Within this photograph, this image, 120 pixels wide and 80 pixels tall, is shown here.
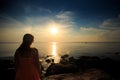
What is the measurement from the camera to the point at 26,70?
2.37 metres

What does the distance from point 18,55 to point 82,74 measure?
3204 mm

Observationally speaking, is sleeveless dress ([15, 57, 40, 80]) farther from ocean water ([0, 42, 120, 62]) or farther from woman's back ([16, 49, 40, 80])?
ocean water ([0, 42, 120, 62])

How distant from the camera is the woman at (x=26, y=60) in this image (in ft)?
7.63

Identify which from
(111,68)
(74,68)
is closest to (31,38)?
(74,68)

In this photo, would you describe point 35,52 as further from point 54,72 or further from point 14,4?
point 14,4

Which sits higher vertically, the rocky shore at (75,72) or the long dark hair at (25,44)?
the long dark hair at (25,44)

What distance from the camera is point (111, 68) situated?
10.7 metres

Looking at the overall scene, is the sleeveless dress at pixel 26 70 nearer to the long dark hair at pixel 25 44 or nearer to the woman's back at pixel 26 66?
the woman's back at pixel 26 66

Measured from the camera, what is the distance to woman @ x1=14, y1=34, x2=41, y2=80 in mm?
2326

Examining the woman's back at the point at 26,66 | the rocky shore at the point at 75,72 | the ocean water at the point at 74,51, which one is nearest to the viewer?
the woman's back at the point at 26,66

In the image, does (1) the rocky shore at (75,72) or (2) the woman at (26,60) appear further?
(1) the rocky shore at (75,72)

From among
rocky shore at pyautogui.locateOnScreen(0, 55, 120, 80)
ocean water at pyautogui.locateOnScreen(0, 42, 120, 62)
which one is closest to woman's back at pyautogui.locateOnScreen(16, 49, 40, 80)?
rocky shore at pyautogui.locateOnScreen(0, 55, 120, 80)

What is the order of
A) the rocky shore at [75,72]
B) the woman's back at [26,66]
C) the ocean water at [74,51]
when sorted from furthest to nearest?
the ocean water at [74,51]
the rocky shore at [75,72]
the woman's back at [26,66]

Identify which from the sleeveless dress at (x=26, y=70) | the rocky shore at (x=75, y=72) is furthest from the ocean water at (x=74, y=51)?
the sleeveless dress at (x=26, y=70)
